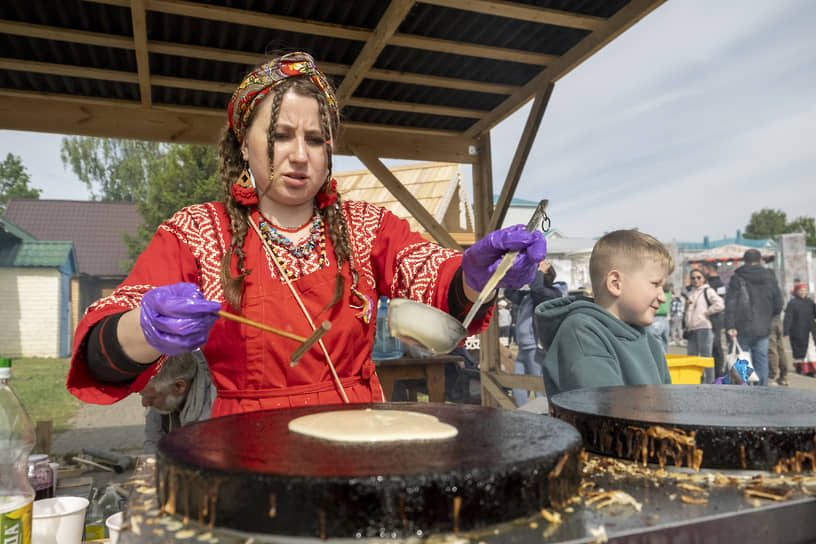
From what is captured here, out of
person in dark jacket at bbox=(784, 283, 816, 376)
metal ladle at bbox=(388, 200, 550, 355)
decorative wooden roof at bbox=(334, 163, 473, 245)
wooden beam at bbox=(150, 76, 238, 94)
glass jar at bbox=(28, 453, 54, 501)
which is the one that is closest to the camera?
metal ladle at bbox=(388, 200, 550, 355)

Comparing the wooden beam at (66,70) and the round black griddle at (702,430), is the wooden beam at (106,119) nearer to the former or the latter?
the wooden beam at (66,70)

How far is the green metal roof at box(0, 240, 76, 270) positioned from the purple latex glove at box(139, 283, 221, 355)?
21139 millimetres

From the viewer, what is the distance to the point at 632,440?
0.97 metres

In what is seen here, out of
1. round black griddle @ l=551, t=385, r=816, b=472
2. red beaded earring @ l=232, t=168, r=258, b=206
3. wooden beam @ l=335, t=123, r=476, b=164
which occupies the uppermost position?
wooden beam @ l=335, t=123, r=476, b=164

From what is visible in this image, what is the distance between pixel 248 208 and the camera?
Result: 153 cm

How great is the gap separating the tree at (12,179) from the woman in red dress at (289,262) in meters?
33.2

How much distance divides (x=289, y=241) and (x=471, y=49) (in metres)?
3.04

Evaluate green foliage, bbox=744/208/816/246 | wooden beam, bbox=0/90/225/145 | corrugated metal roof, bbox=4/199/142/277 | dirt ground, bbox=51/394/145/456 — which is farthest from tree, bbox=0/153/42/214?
green foliage, bbox=744/208/816/246

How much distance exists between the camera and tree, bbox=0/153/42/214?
28.7 metres

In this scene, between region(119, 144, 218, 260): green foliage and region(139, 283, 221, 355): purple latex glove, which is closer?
region(139, 283, 221, 355): purple latex glove

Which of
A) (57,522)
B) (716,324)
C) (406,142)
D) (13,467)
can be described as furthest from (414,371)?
(716,324)

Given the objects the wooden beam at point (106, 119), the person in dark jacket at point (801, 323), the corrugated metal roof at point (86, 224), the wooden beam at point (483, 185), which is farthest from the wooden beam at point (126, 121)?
the corrugated metal roof at point (86, 224)

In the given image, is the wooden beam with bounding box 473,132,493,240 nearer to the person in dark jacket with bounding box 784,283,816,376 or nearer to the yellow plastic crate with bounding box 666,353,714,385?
the yellow plastic crate with bounding box 666,353,714,385

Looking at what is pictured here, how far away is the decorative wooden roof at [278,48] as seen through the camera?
3516 millimetres
